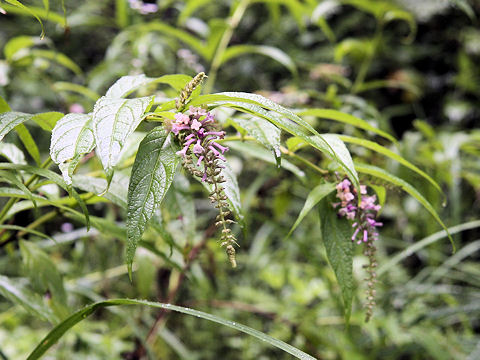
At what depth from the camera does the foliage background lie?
3.24ft

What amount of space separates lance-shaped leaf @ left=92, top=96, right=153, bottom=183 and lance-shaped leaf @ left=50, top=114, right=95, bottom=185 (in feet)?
0.08

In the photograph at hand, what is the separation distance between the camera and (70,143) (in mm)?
346

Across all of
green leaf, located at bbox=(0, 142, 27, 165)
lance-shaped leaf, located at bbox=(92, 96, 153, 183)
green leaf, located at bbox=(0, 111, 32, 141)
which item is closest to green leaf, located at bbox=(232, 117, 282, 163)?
lance-shaped leaf, located at bbox=(92, 96, 153, 183)

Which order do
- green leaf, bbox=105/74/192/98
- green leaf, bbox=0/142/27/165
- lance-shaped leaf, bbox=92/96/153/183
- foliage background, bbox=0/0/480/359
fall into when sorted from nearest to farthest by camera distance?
1. lance-shaped leaf, bbox=92/96/153/183
2. green leaf, bbox=105/74/192/98
3. green leaf, bbox=0/142/27/165
4. foliage background, bbox=0/0/480/359

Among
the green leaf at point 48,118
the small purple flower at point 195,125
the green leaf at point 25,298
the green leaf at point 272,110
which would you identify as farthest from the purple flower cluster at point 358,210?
the green leaf at point 25,298

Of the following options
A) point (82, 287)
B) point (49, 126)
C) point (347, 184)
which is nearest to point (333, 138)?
point (347, 184)

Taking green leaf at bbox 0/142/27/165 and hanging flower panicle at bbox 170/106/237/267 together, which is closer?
hanging flower panicle at bbox 170/106/237/267

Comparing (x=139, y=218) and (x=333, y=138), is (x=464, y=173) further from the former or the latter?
(x=139, y=218)

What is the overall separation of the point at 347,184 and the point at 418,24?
7.06 feet

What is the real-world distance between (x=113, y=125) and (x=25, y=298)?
39 centimetres

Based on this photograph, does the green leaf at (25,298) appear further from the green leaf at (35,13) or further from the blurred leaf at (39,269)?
the green leaf at (35,13)

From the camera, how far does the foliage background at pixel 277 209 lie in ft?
3.24

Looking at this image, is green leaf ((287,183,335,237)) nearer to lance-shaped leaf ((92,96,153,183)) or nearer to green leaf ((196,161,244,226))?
green leaf ((196,161,244,226))

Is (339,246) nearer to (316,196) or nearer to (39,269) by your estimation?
(316,196)
